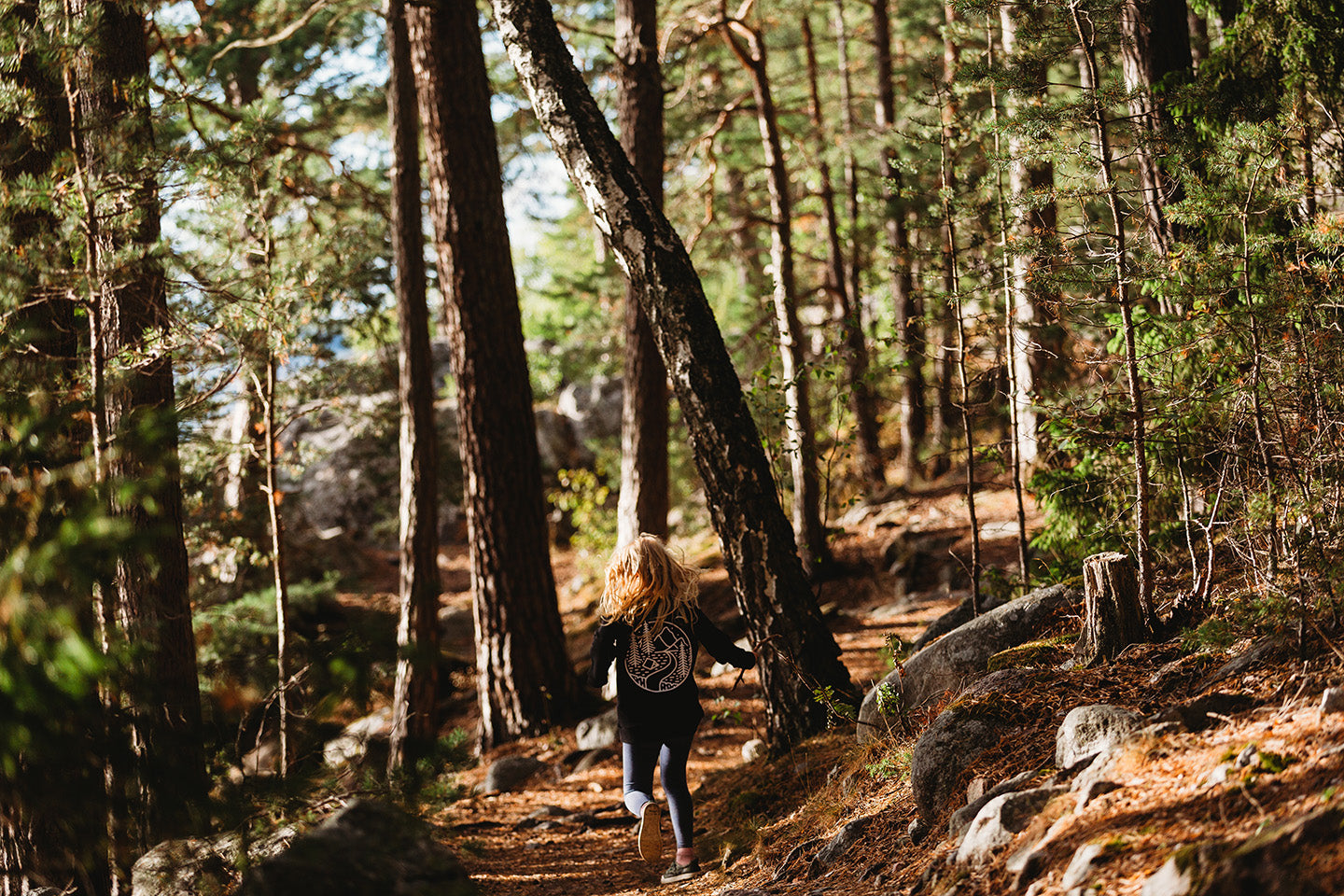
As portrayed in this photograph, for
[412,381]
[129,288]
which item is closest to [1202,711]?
[129,288]

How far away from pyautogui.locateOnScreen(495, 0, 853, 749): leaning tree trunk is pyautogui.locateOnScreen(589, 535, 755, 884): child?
0.49 m

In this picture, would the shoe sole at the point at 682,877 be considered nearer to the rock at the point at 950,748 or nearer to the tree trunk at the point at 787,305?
the rock at the point at 950,748

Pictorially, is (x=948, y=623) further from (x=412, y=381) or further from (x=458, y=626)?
(x=458, y=626)

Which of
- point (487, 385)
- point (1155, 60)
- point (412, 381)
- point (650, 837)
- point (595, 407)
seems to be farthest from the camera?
point (595, 407)

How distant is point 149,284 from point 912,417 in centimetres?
1116

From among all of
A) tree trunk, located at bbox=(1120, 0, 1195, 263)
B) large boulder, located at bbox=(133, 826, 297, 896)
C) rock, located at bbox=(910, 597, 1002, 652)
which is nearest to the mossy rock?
rock, located at bbox=(910, 597, 1002, 652)

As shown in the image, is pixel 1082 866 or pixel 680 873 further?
pixel 680 873

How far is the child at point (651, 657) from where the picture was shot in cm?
499

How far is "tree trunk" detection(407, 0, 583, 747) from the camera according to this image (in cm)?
813

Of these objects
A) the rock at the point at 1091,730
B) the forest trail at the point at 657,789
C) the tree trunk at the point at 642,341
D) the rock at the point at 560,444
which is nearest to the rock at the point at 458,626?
the forest trail at the point at 657,789

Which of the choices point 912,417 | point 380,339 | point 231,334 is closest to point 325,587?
point 380,339

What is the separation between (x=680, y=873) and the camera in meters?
4.85

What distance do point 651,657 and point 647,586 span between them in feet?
1.25

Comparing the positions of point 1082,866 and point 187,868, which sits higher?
point 187,868
